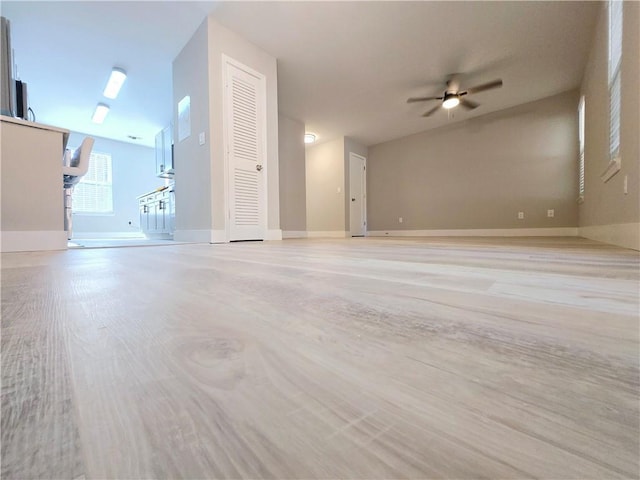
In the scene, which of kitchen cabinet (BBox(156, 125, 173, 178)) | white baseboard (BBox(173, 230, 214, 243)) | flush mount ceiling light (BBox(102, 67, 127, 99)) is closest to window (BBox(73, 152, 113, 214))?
kitchen cabinet (BBox(156, 125, 173, 178))

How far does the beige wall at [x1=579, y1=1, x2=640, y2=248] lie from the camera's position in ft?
5.33

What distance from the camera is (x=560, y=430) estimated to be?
166 millimetres

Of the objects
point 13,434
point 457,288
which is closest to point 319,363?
point 13,434

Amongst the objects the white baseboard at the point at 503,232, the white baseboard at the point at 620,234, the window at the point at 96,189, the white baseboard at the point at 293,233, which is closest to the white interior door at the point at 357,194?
the white baseboard at the point at 503,232

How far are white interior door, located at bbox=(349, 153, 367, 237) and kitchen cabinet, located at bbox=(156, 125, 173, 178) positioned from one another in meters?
3.45

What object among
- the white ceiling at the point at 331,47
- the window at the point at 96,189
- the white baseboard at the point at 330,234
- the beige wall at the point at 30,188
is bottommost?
the white baseboard at the point at 330,234

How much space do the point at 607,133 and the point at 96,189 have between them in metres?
8.92

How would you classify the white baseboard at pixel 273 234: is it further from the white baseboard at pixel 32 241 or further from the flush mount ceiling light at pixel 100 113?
the flush mount ceiling light at pixel 100 113

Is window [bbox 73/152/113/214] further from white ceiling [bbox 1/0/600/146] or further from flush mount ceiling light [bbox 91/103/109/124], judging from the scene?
white ceiling [bbox 1/0/600/146]

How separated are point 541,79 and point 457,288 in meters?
5.01

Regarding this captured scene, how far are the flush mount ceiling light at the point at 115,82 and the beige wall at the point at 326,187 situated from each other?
11.9ft

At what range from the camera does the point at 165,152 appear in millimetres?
5289

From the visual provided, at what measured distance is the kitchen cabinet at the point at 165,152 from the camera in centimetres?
503

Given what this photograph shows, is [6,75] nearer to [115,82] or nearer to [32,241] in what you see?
[32,241]
